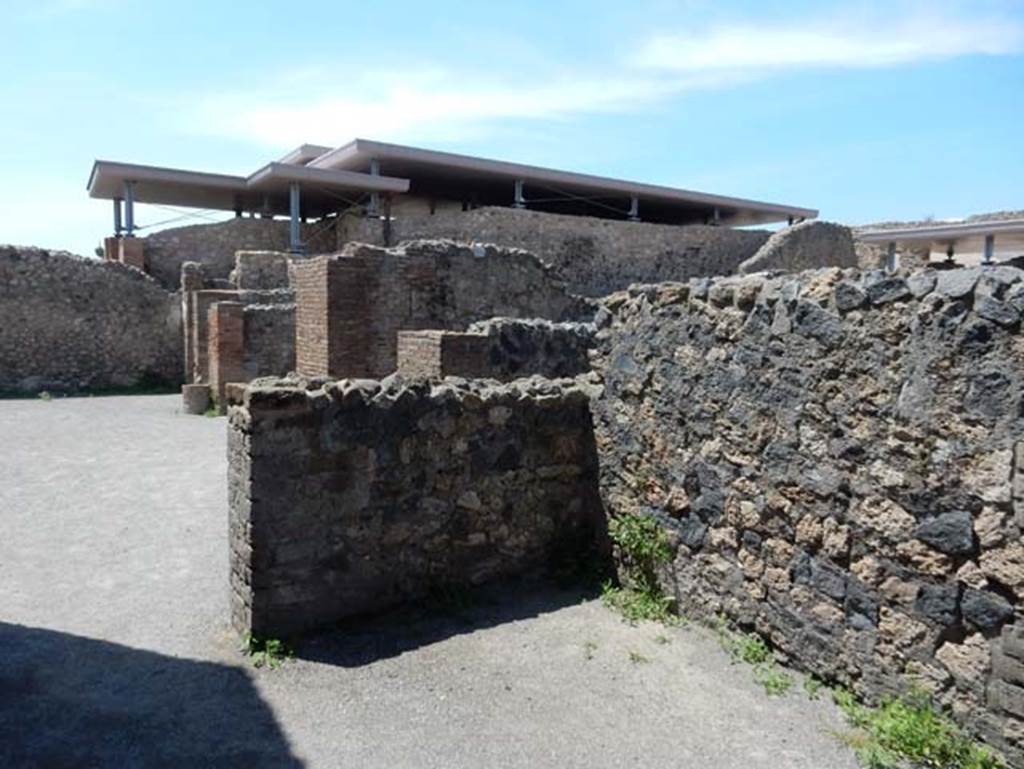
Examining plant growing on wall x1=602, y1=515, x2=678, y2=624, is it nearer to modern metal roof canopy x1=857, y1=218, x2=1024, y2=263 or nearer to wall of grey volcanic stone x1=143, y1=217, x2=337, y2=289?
modern metal roof canopy x1=857, y1=218, x2=1024, y2=263

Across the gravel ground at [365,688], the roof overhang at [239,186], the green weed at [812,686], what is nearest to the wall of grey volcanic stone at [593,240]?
the roof overhang at [239,186]

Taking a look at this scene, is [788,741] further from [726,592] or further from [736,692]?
[726,592]

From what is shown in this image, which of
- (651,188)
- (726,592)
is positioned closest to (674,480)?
(726,592)

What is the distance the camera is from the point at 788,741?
11.8ft

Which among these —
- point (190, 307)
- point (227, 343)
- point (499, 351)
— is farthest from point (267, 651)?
point (190, 307)

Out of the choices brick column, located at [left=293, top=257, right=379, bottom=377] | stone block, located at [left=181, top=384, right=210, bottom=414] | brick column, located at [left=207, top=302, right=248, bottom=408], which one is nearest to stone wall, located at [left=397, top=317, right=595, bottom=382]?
brick column, located at [left=293, top=257, right=379, bottom=377]

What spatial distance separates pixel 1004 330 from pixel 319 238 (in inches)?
749

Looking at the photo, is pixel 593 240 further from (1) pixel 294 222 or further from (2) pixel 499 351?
(2) pixel 499 351

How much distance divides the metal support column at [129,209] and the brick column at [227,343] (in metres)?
7.90

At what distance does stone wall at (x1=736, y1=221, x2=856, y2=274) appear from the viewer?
21.8 m

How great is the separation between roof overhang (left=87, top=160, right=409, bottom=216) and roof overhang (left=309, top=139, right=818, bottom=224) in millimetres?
802

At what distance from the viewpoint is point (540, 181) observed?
23.8 metres

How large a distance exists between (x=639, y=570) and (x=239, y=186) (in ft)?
60.2

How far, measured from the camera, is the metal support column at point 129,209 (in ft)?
63.7
